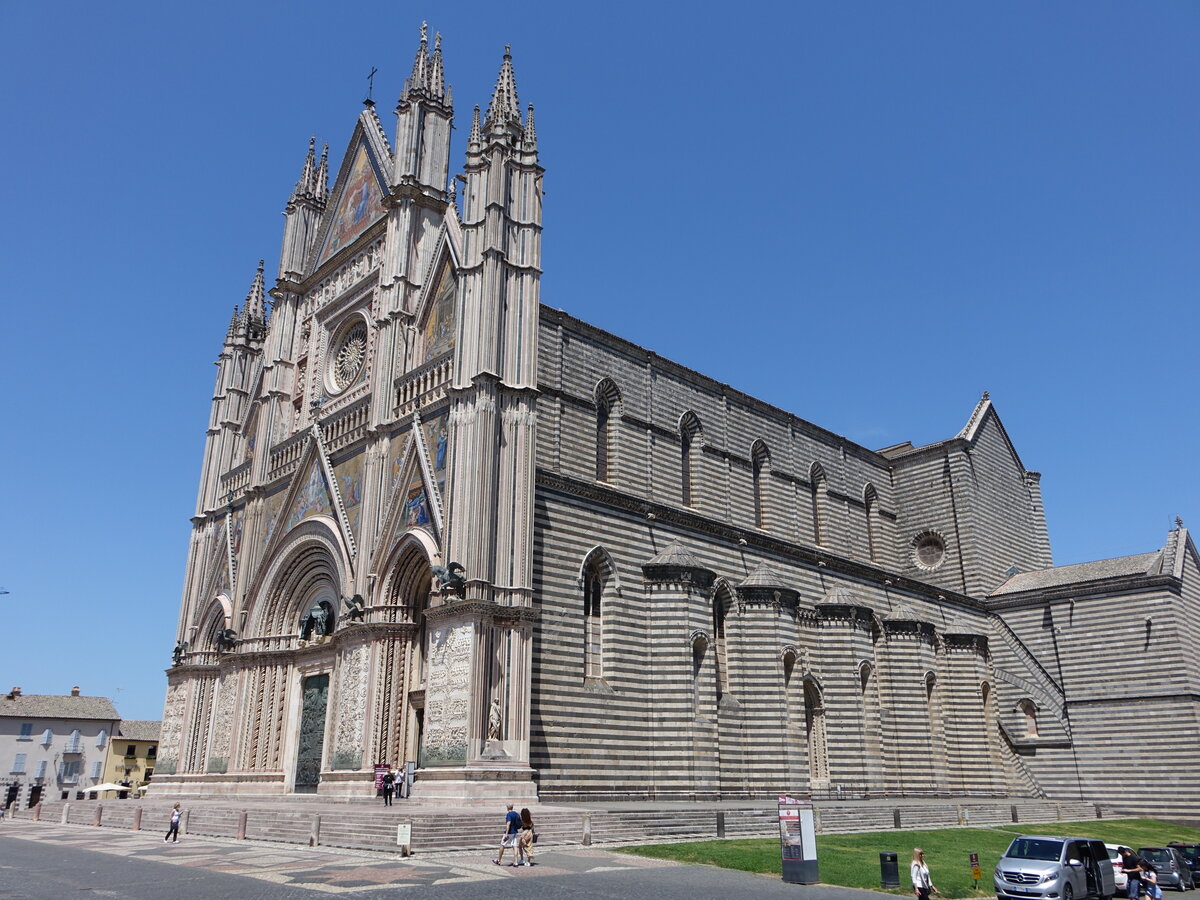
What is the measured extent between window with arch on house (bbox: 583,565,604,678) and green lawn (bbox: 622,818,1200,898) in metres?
7.12

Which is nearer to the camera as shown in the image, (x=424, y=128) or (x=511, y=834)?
(x=511, y=834)

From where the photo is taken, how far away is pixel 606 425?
30.7 meters

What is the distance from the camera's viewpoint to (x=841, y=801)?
2955 centimetres

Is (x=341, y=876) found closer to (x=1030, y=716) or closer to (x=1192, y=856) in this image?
(x=1192, y=856)

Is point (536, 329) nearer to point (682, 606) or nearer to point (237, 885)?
point (682, 606)

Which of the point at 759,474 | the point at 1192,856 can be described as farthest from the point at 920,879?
the point at 759,474

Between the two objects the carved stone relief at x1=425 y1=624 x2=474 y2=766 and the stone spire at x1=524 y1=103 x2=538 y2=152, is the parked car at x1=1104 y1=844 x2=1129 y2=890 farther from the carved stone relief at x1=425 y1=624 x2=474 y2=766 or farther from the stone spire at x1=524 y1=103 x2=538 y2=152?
the stone spire at x1=524 y1=103 x2=538 y2=152

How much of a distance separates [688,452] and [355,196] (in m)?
15.8

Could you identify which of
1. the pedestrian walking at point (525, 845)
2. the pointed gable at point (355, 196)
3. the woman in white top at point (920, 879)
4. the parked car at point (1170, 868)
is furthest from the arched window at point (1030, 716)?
the pointed gable at point (355, 196)

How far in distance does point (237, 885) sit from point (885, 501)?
35376mm

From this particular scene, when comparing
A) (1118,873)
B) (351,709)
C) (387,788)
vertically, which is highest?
(351,709)

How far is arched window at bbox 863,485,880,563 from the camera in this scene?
4166 centimetres

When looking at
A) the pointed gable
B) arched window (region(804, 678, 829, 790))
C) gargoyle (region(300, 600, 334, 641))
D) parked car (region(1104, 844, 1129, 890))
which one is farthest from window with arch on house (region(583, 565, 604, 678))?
the pointed gable

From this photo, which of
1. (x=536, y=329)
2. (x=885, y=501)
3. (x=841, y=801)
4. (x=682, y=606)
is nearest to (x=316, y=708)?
(x=682, y=606)
